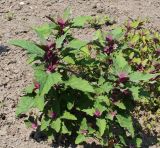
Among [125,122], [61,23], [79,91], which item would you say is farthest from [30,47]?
[125,122]

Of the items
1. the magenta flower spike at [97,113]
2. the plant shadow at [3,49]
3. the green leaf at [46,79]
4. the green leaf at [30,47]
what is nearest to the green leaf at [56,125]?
the magenta flower spike at [97,113]

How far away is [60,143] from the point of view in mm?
4512

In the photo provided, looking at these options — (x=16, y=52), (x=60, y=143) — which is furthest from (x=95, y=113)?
(x=16, y=52)

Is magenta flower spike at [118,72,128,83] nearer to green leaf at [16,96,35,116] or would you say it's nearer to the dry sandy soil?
green leaf at [16,96,35,116]

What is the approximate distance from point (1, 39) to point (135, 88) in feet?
8.32

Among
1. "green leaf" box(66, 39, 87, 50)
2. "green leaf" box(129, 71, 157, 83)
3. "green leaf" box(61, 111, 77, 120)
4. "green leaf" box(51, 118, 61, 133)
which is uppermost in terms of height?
"green leaf" box(66, 39, 87, 50)

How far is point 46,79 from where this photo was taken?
3.63 meters

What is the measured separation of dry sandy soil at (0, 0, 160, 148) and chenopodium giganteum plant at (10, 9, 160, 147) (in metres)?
0.25

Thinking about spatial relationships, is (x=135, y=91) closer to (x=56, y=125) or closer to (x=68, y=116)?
(x=68, y=116)

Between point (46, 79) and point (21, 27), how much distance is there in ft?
8.71

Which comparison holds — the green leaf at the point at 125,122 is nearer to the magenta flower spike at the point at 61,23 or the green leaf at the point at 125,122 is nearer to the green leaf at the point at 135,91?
the green leaf at the point at 135,91

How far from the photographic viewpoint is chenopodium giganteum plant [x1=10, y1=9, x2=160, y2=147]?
152 inches

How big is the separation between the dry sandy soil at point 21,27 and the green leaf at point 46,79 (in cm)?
111

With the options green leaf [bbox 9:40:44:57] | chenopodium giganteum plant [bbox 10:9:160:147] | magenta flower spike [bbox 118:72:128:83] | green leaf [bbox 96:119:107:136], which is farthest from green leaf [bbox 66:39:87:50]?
green leaf [bbox 96:119:107:136]
